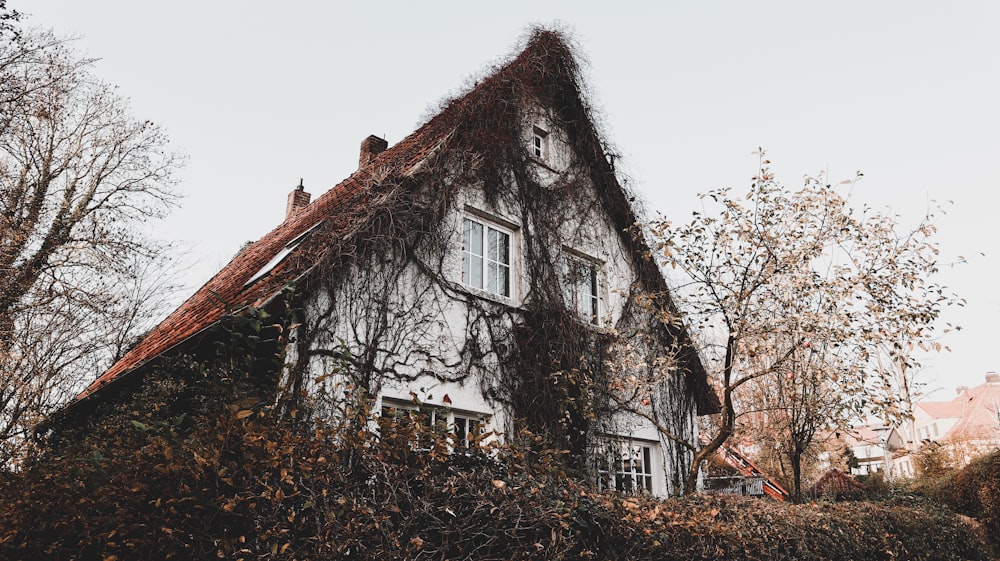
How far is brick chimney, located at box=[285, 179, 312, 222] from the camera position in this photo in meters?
16.4

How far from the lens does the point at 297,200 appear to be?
54.2 ft

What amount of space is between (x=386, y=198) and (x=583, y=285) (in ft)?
14.1

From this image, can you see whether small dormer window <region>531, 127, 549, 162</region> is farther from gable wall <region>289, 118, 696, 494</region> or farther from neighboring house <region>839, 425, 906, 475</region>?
neighboring house <region>839, 425, 906, 475</region>

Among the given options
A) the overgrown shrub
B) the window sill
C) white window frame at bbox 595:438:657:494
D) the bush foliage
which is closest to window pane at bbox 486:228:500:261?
the window sill

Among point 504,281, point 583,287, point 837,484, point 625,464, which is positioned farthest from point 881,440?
point 837,484

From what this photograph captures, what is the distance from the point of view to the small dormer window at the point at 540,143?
449 inches

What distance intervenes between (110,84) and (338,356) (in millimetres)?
11158

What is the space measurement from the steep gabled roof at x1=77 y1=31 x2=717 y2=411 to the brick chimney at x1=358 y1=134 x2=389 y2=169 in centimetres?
167

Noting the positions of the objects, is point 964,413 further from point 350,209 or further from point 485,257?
point 350,209

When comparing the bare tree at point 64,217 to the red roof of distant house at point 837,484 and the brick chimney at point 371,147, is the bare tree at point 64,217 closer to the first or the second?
the brick chimney at point 371,147

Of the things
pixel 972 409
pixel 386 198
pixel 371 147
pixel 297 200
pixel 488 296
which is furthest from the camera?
pixel 972 409

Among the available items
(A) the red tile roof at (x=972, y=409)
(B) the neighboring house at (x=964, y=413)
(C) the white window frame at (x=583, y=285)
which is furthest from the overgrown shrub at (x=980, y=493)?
(A) the red tile roof at (x=972, y=409)

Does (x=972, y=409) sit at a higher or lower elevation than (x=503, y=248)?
higher

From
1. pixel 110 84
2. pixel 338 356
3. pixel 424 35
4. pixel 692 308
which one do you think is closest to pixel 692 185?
pixel 692 308
